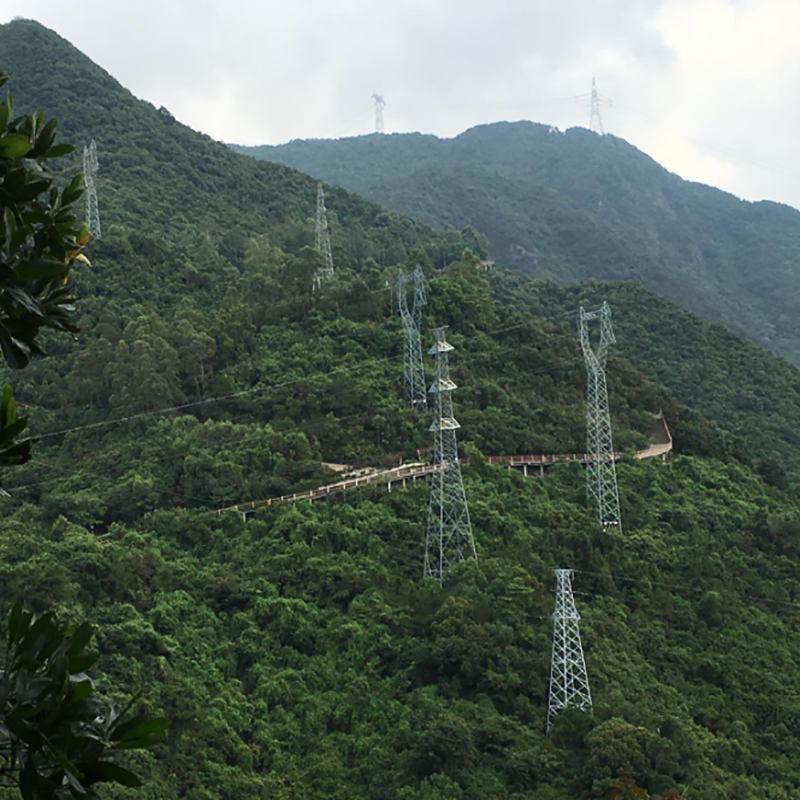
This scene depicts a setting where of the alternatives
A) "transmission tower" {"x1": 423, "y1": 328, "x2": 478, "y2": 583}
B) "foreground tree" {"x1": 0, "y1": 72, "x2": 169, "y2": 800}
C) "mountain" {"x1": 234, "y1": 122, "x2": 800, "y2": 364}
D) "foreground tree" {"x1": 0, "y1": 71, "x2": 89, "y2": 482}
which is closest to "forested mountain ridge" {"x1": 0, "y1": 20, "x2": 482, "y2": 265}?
"transmission tower" {"x1": 423, "y1": 328, "x2": 478, "y2": 583}

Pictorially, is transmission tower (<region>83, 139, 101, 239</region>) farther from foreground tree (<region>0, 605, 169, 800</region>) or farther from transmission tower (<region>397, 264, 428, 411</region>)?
foreground tree (<region>0, 605, 169, 800</region>)

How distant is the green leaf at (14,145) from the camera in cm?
402

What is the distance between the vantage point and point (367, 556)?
101 feet

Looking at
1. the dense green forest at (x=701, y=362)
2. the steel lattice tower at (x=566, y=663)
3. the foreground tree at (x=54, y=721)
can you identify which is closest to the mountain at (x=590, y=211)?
the dense green forest at (x=701, y=362)

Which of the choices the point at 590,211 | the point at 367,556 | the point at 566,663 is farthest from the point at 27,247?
the point at 590,211

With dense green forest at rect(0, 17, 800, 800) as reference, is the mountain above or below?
above

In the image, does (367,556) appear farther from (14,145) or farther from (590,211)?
(590,211)

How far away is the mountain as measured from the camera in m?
90.8

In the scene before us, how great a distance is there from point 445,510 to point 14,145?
28745 millimetres

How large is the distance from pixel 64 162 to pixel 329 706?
39567 mm

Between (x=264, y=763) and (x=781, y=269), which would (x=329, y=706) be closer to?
(x=264, y=763)

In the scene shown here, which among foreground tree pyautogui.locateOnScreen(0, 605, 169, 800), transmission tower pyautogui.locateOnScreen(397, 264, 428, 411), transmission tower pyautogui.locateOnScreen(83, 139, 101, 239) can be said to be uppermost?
transmission tower pyautogui.locateOnScreen(83, 139, 101, 239)

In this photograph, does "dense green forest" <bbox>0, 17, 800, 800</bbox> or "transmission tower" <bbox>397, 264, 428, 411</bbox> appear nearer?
"dense green forest" <bbox>0, 17, 800, 800</bbox>

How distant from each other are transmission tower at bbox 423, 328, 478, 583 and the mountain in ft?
169
